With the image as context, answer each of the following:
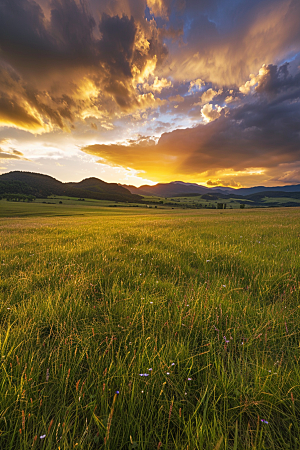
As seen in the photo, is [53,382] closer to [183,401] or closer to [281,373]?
[183,401]

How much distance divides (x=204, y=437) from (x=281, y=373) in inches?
41.8

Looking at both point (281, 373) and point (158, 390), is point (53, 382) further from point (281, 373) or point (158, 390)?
point (281, 373)

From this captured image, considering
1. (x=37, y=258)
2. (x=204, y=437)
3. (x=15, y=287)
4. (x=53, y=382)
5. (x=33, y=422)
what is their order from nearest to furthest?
(x=204, y=437) → (x=33, y=422) → (x=53, y=382) → (x=15, y=287) → (x=37, y=258)

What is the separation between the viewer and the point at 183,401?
4.88 feet

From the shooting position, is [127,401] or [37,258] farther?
[37,258]

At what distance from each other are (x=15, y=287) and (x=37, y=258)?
2142mm

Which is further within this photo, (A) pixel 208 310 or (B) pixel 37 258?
(B) pixel 37 258

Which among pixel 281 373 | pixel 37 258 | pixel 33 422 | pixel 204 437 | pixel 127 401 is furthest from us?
pixel 37 258

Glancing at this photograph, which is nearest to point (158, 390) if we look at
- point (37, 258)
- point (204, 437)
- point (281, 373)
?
point (204, 437)

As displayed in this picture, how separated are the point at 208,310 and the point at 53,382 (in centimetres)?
204

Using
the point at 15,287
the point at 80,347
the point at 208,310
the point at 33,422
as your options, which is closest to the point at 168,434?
the point at 33,422

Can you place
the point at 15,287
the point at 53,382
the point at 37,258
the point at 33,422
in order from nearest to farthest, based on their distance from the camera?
the point at 33,422 < the point at 53,382 < the point at 15,287 < the point at 37,258

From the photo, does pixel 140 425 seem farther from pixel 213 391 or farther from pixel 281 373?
pixel 281 373

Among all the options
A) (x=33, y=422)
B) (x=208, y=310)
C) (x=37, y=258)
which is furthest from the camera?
(x=37, y=258)
